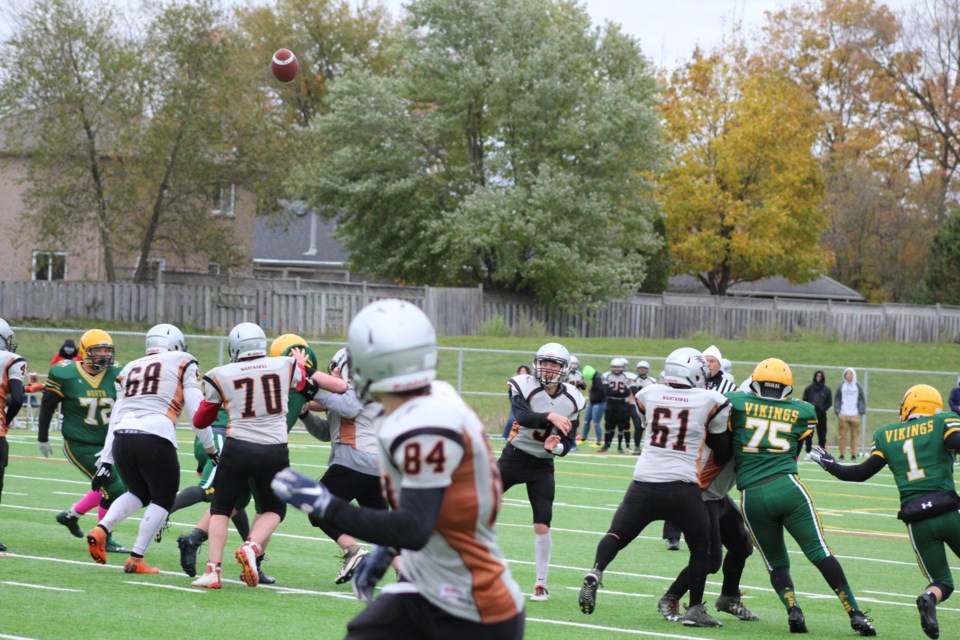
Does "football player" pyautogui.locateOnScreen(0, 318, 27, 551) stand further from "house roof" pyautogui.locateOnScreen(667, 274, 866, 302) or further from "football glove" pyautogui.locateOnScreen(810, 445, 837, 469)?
"house roof" pyautogui.locateOnScreen(667, 274, 866, 302)

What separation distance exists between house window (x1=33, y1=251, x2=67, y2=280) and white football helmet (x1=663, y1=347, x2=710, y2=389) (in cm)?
3014

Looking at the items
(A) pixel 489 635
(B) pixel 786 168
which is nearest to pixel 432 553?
(A) pixel 489 635

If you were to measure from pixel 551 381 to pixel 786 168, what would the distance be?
38.5 metres

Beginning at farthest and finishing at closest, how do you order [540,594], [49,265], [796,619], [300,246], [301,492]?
[300,246]
[49,265]
[540,594]
[796,619]
[301,492]

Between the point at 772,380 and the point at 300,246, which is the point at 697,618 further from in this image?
the point at 300,246

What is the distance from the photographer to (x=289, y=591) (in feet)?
29.8

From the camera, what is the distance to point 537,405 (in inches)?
372

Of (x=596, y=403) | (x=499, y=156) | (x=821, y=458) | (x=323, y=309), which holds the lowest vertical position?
(x=596, y=403)

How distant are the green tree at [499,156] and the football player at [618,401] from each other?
11.4m

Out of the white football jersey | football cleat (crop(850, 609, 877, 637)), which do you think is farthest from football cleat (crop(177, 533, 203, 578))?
football cleat (crop(850, 609, 877, 637))

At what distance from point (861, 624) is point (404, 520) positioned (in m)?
5.00

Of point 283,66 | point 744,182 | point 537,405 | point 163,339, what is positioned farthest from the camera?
point 744,182

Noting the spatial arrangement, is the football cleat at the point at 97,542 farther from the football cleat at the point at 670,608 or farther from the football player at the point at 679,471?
the football cleat at the point at 670,608

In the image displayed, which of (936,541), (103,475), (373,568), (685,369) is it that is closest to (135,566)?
(103,475)
